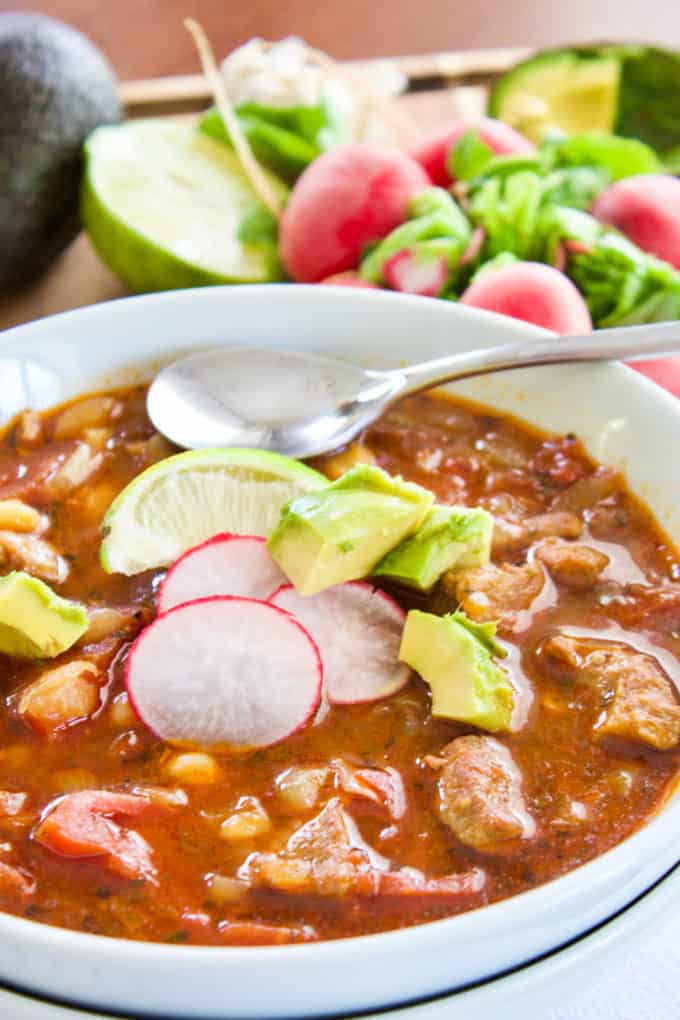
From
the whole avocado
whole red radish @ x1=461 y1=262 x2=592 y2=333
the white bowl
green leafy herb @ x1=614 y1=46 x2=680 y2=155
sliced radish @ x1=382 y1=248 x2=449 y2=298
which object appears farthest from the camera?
green leafy herb @ x1=614 y1=46 x2=680 y2=155

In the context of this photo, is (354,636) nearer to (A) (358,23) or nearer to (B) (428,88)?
(B) (428,88)

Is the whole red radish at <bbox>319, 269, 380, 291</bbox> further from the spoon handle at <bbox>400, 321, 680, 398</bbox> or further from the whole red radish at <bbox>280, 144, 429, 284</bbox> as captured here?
the spoon handle at <bbox>400, 321, 680, 398</bbox>

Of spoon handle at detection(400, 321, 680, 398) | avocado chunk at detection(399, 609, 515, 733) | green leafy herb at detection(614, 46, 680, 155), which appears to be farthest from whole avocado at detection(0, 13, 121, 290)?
avocado chunk at detection(399, 609, 515, 733)

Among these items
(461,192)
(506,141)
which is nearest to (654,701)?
(461,192)

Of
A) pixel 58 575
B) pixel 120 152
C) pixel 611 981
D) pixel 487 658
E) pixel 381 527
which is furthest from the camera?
pixel 120 152

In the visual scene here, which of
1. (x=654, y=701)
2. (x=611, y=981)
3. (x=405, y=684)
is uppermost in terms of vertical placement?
(x=654, y=701)

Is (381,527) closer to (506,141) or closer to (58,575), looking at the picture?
(58,575)
